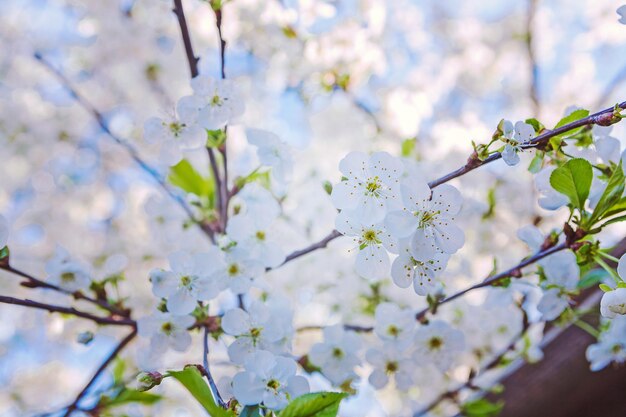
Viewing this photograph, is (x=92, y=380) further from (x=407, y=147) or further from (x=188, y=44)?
(x=407, y=147)

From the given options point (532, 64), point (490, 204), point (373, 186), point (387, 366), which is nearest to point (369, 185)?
point (373, 186)

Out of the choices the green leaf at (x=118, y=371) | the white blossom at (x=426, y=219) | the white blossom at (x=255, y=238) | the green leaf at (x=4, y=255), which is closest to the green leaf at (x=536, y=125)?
the white blossom at (x=426, y=219)

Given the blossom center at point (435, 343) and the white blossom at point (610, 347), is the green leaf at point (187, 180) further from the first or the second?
the white blossom at point (610, 347)

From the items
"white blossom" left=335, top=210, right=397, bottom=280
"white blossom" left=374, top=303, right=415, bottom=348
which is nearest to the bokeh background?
"white blossom" left=374, top=303, right=415, bottom=348

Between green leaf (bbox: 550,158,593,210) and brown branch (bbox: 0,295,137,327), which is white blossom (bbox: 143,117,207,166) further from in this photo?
green leaf (bbox: 550,158,593,210)

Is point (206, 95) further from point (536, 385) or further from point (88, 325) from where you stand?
point (88, 325)

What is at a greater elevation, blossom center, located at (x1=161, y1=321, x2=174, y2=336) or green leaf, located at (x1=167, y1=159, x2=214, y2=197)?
green leaf, located at (x1=167, y1=159, x2=214, y2=197)
